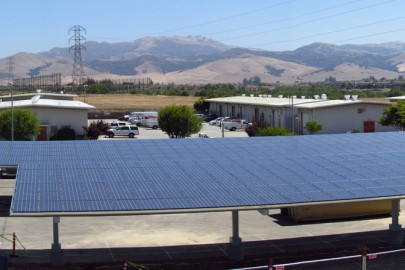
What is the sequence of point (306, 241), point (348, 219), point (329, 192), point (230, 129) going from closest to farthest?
1. point (329, 192)
2. point (306, 241)
3. point (348, 219)
4. point (230, 129)

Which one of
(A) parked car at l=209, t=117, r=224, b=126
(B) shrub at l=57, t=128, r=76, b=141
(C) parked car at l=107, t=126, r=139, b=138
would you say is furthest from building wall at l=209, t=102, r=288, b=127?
(B) shrub at l=57, t=128, r=76, b=141

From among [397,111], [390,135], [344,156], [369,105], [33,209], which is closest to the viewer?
[33,209]

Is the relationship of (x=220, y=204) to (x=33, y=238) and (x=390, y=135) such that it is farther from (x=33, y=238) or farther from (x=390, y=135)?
(x=390, y=135)

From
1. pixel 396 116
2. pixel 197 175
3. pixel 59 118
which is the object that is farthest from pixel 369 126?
pixel 197 175

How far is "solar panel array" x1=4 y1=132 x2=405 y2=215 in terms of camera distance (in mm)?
19062

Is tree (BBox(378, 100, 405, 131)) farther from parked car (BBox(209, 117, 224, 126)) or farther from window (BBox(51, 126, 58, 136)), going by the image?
window (BBox(51, 126, 58, 136))

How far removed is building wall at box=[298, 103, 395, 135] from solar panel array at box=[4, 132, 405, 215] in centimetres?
3960

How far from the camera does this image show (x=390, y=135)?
108 feet

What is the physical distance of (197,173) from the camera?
22.7 m

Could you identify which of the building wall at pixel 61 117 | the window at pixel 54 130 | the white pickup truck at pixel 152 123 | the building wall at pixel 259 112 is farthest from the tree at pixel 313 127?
the window at pixel 54 130

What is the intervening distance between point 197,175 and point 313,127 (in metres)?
46.3

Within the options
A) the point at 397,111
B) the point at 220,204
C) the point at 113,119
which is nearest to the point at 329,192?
the point at 220,204

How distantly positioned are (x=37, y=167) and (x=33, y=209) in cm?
521

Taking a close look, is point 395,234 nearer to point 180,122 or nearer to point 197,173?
point 197,173
